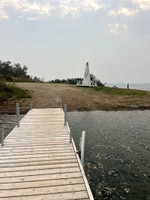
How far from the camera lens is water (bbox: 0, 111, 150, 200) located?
5.84 metres

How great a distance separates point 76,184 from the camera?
185 inches

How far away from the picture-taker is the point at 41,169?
5461 millimetres

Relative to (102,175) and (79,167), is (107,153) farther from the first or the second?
(79,167)

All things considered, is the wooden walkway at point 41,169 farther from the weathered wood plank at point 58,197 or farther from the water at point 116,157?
the water at point 116,157

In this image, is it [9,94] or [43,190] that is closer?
[43,190]

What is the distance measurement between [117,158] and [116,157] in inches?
4.2

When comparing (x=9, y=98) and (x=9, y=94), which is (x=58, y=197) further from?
(x=9, y=94)

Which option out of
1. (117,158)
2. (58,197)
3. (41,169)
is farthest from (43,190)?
(117,158)

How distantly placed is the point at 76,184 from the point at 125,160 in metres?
4.22

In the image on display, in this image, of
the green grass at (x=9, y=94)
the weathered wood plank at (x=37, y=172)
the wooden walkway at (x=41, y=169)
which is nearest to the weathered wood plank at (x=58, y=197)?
the wooden walkway at (x=41, y=169)

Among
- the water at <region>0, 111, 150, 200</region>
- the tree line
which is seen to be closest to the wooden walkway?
the water at <region>0, 111, 150, 200</region>

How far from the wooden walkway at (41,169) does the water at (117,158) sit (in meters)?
1.34

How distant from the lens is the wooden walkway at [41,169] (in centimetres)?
433

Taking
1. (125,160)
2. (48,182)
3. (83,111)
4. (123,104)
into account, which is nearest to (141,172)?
(125,160)
